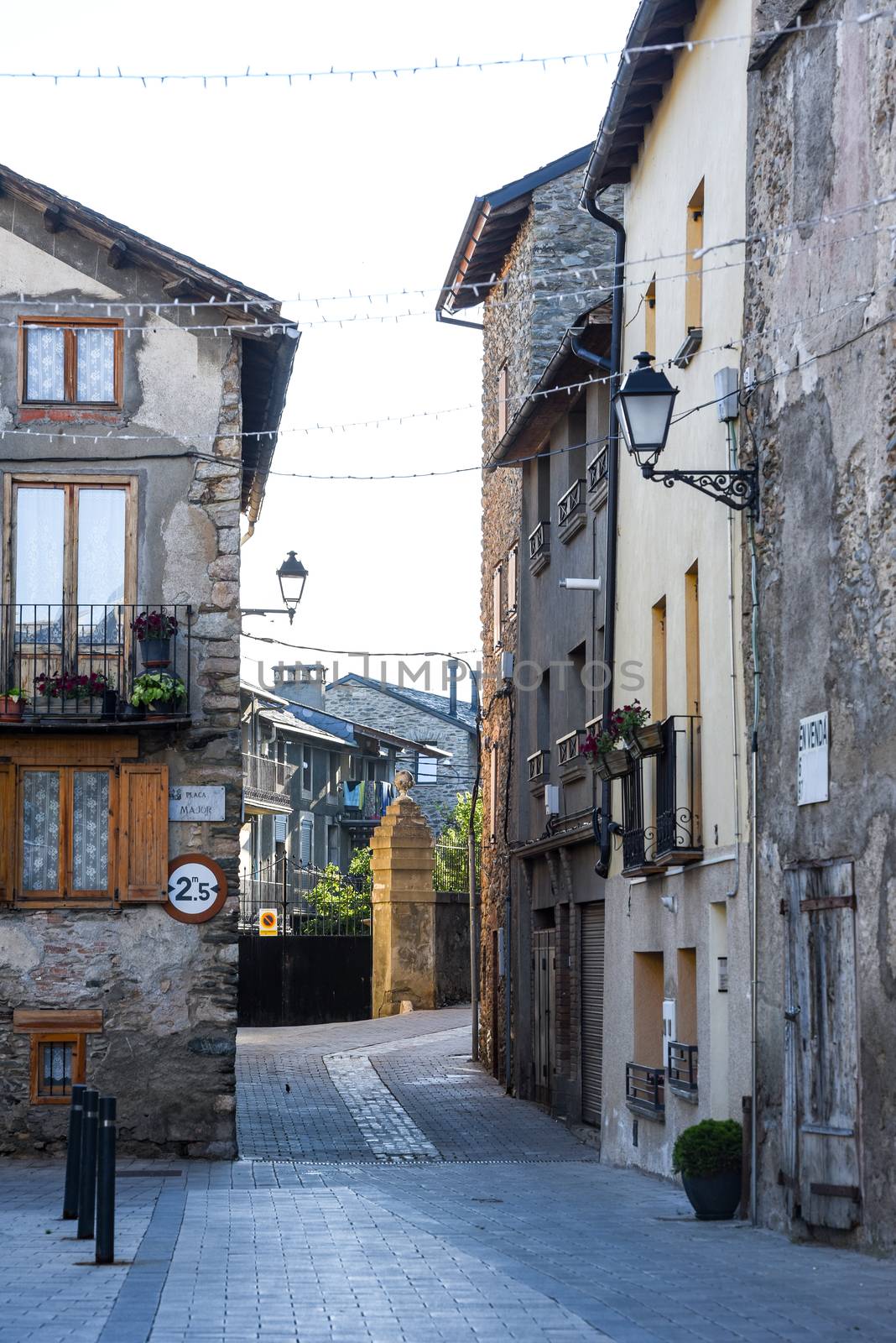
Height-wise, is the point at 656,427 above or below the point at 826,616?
above

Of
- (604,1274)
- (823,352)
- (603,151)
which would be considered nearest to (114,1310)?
(604,1274)

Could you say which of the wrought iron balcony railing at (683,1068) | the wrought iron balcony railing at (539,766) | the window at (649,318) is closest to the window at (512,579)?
the wrought iron balcony railing at (539,766)

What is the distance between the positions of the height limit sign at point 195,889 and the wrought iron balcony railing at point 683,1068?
4604mm

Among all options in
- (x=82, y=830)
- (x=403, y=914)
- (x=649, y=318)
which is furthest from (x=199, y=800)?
(x=403, y=914)

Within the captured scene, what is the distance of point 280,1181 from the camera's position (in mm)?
14789

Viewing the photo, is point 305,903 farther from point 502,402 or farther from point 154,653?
point 154,653

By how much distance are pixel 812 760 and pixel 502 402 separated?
15840 mm

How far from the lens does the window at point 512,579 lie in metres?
25.1

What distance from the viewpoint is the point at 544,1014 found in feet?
73.6

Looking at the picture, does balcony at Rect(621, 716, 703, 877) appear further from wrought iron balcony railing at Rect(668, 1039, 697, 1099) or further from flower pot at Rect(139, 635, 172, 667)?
flower pot at Rect(139, 635, 172, 667)

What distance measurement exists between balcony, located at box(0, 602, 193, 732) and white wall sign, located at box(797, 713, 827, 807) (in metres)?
7.22

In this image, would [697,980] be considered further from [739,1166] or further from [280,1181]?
[280,1181]

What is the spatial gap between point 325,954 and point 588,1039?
46.3 ft

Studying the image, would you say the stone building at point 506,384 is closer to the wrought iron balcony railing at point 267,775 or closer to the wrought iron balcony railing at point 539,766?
the wrought iron balcony railing at point 539,766
